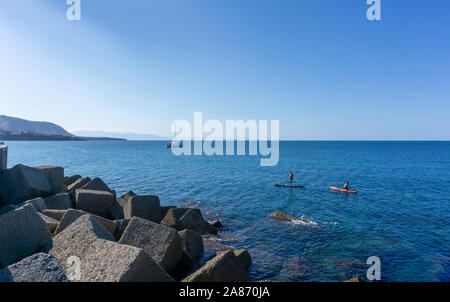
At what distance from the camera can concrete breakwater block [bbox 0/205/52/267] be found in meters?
5.69

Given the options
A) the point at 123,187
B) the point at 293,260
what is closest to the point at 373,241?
the point at 293,260

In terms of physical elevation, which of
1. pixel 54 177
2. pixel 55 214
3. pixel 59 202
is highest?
pixel 54 177

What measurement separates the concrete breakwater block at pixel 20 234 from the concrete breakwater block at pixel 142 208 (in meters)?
3.93

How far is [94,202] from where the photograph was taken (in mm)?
11172

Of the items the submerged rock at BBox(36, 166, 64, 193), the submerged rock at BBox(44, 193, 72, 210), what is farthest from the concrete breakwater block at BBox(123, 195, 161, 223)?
the submerged rock at BBox(36, 166, 64, 193)

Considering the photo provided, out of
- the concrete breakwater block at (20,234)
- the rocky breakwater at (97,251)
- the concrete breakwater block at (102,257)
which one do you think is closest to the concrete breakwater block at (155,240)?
the rocky breakwater at (97,251)

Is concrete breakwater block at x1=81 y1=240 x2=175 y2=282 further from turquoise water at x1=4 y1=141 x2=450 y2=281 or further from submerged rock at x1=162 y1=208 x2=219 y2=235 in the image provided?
submerged rock at x1=162 y1=208 x2=219 y2=235

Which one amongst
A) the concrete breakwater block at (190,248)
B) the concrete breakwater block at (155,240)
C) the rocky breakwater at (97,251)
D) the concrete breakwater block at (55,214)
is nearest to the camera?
the rocky breakwater at (97,251)

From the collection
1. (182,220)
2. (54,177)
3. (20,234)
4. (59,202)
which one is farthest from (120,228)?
(54,177)

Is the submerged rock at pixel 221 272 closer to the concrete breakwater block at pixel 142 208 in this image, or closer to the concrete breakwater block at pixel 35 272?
the concrete breakwater block at pixel 35 272

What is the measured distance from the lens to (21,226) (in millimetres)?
5973

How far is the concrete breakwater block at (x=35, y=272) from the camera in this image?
13.4 feet

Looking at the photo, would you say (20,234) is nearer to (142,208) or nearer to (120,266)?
(120,266)

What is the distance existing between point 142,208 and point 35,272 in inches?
250
